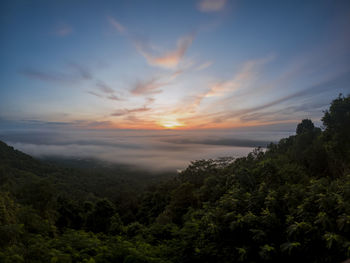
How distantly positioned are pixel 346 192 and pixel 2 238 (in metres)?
12.9

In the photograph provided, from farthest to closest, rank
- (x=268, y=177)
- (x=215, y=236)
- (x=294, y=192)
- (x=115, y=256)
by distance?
(x=268, y=177)
(x=294, y=192)
(x=215, y=236)
(x=115, y=256)

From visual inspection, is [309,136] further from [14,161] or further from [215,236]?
[14,161]

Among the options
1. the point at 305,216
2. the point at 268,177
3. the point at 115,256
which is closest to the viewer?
the point at 115,256

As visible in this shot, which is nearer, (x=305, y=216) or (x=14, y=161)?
(x=305, y=216)

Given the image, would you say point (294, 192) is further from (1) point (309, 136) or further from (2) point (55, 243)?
(1) point (309, 136)

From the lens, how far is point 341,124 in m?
14.6

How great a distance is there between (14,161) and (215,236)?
272ft

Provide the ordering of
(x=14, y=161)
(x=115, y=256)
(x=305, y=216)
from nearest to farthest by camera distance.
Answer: (x=115, y=256) → (x=305, y=216) → (x=14, y=161)

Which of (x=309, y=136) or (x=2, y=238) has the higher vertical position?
(x=309, y=136)

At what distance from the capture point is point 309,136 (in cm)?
2003

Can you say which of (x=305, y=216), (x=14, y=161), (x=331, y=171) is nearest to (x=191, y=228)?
(x=305, y=216)

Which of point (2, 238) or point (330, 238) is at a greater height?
point (330, 238)

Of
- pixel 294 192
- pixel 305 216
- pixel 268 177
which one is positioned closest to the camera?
pixel 305 216

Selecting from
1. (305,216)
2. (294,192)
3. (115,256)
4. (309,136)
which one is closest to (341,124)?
(309,136)
